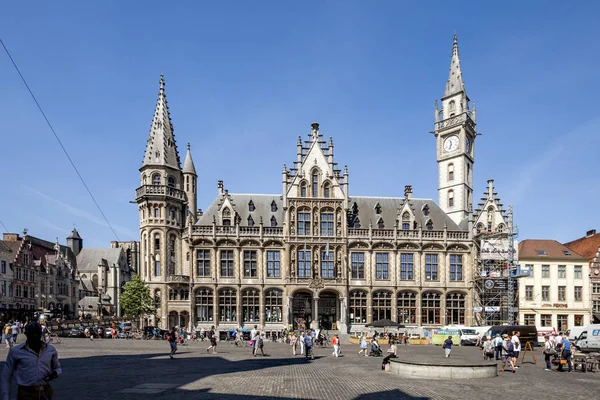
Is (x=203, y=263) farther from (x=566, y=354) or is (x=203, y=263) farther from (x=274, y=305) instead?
(x=566, y=354)

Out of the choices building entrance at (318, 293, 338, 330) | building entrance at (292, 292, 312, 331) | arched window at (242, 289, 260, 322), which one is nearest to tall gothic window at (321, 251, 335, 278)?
building entrance at (318, 293, 338, 330)

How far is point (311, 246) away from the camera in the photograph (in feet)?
194

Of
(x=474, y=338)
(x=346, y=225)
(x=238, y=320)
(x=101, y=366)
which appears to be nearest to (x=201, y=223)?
(x=238, y=320)

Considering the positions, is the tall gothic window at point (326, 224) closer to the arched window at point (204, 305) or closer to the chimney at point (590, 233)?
the arched window at point (204, 305)

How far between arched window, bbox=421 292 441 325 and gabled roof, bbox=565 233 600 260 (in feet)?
62.5

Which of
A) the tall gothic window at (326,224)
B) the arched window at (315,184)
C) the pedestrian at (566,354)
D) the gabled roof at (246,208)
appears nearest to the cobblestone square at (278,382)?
the pedestrian at (566,354)

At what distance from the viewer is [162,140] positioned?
60.7 meters

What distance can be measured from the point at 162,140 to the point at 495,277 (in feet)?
Result: 129

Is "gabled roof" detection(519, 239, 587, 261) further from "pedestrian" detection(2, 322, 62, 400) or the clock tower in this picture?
"pedestrian" detection(2, 322, 62, 400)

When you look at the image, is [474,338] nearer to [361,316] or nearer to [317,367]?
[361,316]

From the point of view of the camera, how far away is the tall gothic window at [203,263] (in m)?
58.5

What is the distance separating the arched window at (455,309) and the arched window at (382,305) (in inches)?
256

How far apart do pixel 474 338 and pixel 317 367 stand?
96.3ft

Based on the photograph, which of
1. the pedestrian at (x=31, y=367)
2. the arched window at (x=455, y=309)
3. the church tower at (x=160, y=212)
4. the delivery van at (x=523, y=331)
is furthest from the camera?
the arched window at (x=455, y=309)
